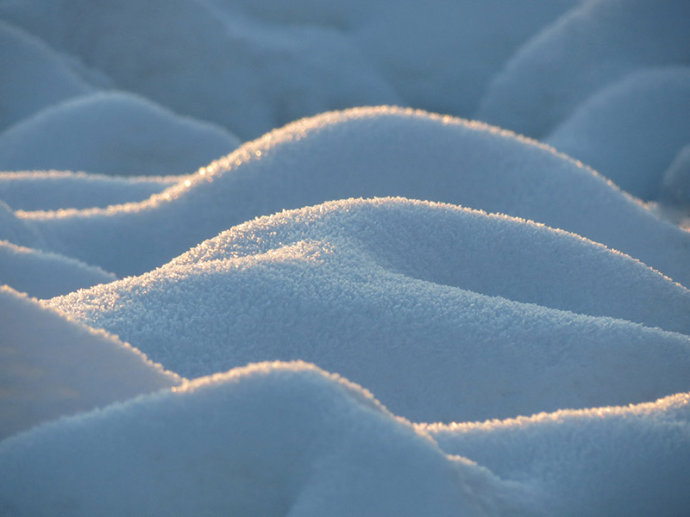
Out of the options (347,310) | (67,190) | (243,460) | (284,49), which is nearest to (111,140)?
(67,190)

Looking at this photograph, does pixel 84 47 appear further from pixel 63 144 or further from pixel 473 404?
pixel 473 404

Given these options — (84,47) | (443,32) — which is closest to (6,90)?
(84,47)

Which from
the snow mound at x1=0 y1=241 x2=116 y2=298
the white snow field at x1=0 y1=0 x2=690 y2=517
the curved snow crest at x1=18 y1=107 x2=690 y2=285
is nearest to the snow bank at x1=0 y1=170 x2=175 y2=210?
the white snow field at x1=0 y1=0 x2=690 y2=517

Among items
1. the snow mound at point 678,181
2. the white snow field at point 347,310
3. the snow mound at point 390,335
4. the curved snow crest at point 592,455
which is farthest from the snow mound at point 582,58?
the curved snow crest at point 592,455

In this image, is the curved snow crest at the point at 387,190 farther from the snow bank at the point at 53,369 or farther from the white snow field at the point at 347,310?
the snow bank at the point at 53,369

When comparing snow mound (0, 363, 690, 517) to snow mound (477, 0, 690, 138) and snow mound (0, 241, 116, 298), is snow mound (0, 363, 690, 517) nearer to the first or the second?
snow mound (0, 241, 116, 298)

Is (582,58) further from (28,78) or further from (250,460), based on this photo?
(250,460)
